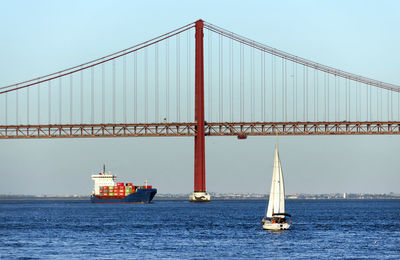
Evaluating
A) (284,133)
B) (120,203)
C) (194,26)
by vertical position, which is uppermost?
(194,26)

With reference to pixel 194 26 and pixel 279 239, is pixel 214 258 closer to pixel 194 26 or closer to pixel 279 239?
pixel 279 239

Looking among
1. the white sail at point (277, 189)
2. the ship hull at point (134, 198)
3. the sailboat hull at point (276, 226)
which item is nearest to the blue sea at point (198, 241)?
the sailboat hull at point (276, 226)

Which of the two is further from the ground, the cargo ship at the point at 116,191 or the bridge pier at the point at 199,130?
the bridge pier at the point at 199,130

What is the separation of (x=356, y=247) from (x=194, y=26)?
215 feet

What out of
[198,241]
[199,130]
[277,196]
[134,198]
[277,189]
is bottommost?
[134,198]

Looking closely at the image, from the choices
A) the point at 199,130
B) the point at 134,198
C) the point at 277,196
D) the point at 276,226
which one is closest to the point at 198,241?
the point at 277,196

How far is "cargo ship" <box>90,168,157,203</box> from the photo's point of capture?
468ft

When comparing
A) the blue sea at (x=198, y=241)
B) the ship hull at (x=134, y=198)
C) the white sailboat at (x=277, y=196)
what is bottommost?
the ship hull at (x=134, y=198)

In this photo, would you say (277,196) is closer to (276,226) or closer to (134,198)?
(276,226)

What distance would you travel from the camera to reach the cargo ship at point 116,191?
14275 cm

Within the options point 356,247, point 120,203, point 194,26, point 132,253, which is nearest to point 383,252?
point 356,247

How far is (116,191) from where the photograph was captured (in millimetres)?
145500

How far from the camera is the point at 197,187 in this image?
106 m

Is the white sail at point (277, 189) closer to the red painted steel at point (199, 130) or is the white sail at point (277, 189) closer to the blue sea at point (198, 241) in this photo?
the blue sea at point (198, 241)
